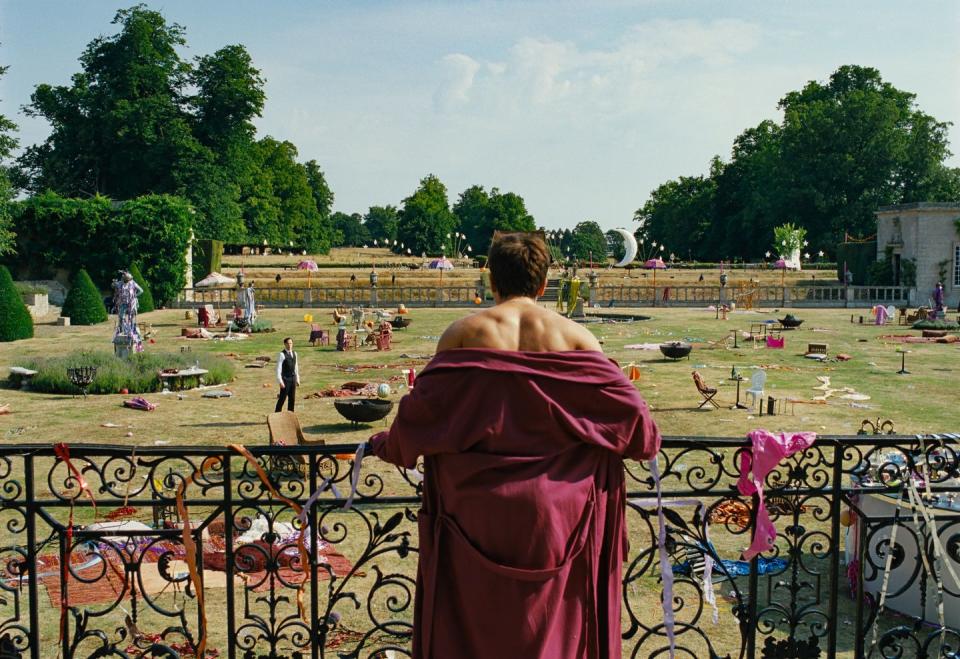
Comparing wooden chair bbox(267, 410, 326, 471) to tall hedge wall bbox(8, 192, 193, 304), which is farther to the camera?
tall hedge wall bbox(8, 192, 193, 304)

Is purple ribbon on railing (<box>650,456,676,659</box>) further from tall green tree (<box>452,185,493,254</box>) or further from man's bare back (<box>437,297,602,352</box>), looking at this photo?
tall green tree (<box>452,185,493,254</box>)

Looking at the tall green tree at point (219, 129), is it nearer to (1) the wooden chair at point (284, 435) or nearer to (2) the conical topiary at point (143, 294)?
(2) the conical topiary at point (143, 294)

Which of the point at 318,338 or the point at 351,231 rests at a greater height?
the point at 351,231

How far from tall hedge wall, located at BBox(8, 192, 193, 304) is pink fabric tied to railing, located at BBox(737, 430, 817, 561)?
4603 centimetres

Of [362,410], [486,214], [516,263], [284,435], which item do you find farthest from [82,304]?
[486,214]

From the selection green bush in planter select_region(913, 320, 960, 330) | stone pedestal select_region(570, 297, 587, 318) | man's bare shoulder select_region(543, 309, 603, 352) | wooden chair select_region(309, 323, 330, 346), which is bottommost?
wooden chair select_region(309, 323, 330, 346)

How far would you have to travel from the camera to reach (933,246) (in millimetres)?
50188

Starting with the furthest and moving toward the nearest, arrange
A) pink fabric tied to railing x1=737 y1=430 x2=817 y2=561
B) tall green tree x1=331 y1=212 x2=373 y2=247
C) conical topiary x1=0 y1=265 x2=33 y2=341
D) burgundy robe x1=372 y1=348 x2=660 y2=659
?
tall green tree x1=331 y1=212 x2=373 y2=247
conical topiary x1=0 y1=265 x2=33 y2=341
pink fabric tied to railing x1=737 y1=430 x2=817 y2=561
burgundy robe x1=372 y1=348 x2=660 y2=659

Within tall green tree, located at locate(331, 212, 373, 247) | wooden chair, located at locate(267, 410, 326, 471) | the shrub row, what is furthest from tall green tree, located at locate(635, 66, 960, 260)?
tall green tree, located at locate(331, 212, 373, 247)

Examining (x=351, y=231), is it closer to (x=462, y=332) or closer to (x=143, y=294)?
(x=143, y=294)

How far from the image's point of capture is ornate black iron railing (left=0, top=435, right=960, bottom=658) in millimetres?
4453

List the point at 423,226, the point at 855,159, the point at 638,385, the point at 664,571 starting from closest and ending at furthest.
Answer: the point at 664,571, the point at 638,385, the point at 855,159, the point at 423,226

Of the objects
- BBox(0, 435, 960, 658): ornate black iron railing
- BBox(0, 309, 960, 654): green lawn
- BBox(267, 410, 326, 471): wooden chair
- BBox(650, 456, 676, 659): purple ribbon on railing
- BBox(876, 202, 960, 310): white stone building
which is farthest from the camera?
BBox(876, 202, 960, 310): white stone building

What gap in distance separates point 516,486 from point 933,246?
53272 millimetres
